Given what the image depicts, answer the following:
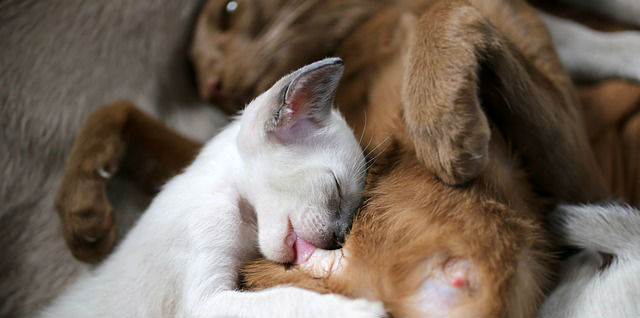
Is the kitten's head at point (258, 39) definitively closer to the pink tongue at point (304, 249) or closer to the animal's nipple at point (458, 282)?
the pink tongue at point (304, 249)

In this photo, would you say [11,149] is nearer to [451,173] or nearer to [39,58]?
[39,58]

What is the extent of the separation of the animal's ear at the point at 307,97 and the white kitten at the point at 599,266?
439 mm

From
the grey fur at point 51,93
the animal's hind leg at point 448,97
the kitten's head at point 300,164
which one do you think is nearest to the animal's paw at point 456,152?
the animal's hind leg at point 448,97

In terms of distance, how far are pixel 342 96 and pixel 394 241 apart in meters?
0.52

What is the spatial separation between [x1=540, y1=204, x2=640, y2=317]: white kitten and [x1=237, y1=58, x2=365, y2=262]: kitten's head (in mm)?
345

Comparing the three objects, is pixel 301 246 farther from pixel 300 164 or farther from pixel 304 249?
pixel 300 164

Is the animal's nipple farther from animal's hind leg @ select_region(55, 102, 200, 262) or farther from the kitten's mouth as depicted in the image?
animal's hind leg @ select_region(55, 102, 200, 262)

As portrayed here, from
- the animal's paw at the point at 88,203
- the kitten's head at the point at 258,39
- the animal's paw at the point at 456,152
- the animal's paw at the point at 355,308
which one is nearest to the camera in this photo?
the animal's paw at the point at 355,308

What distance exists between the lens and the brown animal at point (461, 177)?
79 centimetres

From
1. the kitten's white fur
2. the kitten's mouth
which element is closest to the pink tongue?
the kitten's mouth

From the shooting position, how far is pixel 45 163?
1227 mm

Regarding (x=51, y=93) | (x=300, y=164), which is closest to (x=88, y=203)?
(x=51, y=93)

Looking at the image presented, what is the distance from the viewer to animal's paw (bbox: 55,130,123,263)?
1070 millimetres

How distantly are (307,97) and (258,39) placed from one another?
0.50 meters
